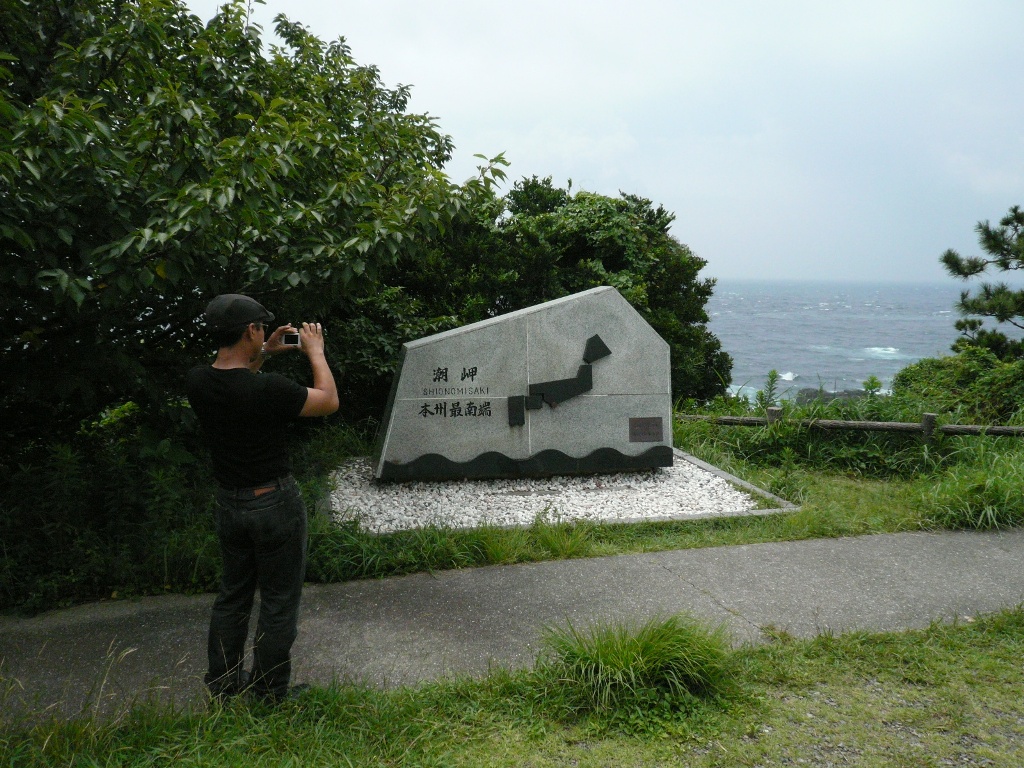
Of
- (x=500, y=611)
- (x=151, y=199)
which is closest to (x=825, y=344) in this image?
(x=500, y=611)

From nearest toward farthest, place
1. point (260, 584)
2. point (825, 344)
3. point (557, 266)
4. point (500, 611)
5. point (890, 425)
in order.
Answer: point (260, 584), point (500, 611), point (890, 425), point (557, 266), point (825, 344)

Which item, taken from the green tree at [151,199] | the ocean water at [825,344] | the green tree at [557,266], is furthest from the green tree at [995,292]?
the green tree at [151,199]

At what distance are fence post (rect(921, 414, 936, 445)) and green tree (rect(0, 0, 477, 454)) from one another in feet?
18.8

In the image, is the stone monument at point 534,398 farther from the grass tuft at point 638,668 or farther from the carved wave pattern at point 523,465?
the grass tuft at point 638,668

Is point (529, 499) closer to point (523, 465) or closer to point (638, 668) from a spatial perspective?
point (523, 465)

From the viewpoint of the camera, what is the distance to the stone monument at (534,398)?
23.0ft

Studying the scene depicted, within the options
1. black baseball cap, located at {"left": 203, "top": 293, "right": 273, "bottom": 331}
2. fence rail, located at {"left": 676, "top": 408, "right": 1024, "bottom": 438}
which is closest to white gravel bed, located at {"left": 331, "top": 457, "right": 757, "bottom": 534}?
fence rail, located at {"left": 676, "top": 408, "right": 1024, "bottom": 438}

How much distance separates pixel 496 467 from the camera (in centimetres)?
725

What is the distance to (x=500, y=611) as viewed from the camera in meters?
4.38

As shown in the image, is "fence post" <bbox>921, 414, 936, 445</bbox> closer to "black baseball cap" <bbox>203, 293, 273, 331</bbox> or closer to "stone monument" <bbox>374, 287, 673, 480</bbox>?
"stone monument" <bbox>374, 287, 673, 480</bbox>

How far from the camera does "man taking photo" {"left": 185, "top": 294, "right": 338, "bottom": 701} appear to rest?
304 cm

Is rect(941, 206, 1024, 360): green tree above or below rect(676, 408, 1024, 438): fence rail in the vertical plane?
above

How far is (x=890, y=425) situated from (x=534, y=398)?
394 centimetres

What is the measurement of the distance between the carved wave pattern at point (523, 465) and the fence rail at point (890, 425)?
64.8 inches
